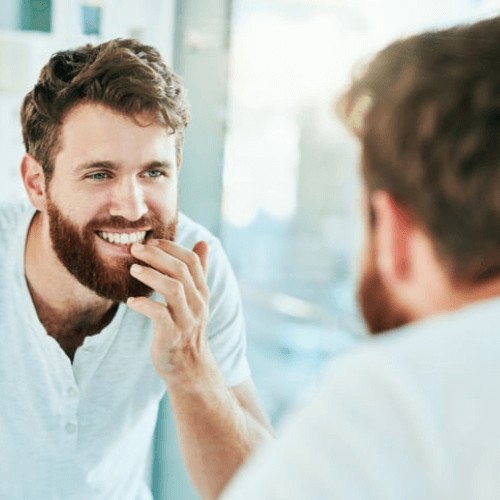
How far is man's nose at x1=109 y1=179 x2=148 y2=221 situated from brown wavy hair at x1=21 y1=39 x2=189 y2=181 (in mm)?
91

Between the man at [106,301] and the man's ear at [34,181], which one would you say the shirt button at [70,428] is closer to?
the man at [106,301]

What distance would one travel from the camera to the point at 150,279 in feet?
3.35

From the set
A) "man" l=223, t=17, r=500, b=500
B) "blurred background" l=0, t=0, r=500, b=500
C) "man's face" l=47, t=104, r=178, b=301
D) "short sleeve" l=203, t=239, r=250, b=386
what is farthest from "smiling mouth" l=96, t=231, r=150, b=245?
"man" l=223, t=17, r=500, b=500

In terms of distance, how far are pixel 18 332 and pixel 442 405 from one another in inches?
33.6

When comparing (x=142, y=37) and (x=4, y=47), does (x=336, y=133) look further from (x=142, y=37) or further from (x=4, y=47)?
(x=4, y=47)

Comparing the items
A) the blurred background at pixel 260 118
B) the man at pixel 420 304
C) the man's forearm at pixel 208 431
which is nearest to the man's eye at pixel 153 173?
the man's forearm at pixel 208 431

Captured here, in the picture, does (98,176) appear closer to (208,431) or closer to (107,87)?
(107,87)

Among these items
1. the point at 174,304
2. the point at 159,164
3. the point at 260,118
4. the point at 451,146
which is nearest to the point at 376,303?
the point at 451,146

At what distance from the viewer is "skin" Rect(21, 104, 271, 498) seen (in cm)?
103

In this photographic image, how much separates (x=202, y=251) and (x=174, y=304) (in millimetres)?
95

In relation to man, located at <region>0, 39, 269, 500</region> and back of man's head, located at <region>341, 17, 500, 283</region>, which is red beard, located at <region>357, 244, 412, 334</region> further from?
man, located at <region>0, 39, 269, 500</region>

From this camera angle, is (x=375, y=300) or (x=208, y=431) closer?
(x=375, y=300)

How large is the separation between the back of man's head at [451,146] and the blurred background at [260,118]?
836 mm

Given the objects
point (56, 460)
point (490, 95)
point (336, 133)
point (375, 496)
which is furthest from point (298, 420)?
point (336, 133)
